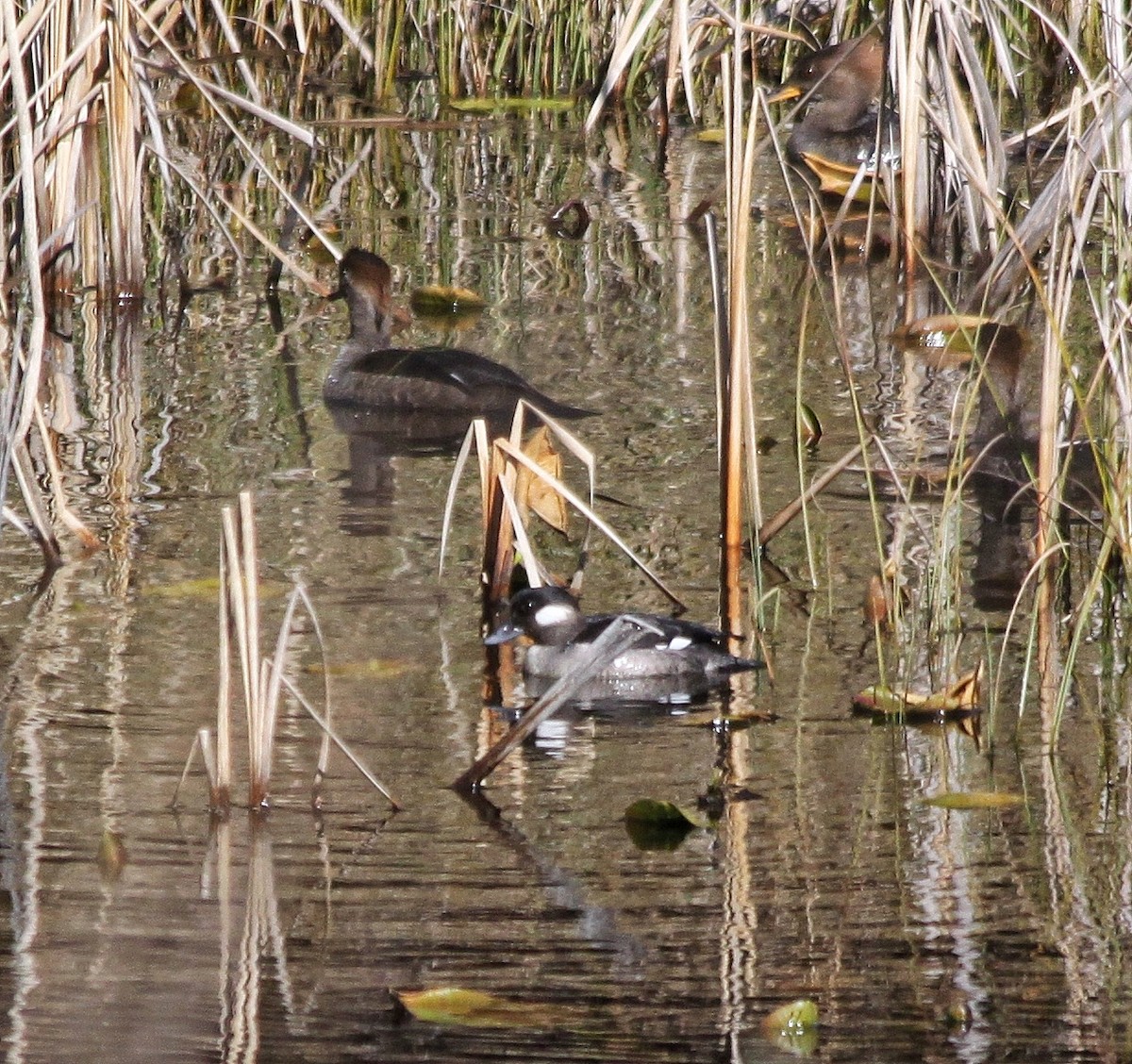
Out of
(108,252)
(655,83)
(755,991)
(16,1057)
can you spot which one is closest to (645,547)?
(755,991)

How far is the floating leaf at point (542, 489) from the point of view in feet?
18.2

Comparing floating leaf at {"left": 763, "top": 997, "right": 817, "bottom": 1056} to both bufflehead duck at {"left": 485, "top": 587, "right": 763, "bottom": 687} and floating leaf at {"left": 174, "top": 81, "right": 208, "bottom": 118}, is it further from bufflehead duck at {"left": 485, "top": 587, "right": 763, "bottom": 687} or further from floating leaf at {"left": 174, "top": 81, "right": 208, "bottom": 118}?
floating leaf at {"left": 174, "top": 81, "right": 208, "bottom": 118}

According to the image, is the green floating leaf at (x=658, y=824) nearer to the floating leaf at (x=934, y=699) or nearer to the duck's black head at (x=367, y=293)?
the floating leaf at (x=934, y=699)

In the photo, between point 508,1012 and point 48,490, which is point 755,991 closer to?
point 508,1012

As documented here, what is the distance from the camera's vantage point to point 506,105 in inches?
525

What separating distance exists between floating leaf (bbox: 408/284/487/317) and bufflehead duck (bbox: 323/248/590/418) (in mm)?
688

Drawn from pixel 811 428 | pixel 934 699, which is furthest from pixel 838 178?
pixel 934 699

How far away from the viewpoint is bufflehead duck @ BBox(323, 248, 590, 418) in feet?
24.0

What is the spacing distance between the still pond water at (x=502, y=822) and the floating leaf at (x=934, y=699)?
0.21ft

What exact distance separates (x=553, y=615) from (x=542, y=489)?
94cm

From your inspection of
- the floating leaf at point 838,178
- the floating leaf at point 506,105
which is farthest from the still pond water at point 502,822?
the floating leaf at point 506,105

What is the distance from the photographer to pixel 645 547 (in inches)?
223

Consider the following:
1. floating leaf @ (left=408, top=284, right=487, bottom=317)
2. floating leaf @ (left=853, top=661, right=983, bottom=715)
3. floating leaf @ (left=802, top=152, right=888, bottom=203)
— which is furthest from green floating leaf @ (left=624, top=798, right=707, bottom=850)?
floating leaf @ (left=802, top=152, right=888, bottom=203)

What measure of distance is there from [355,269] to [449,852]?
4541 millimetres
